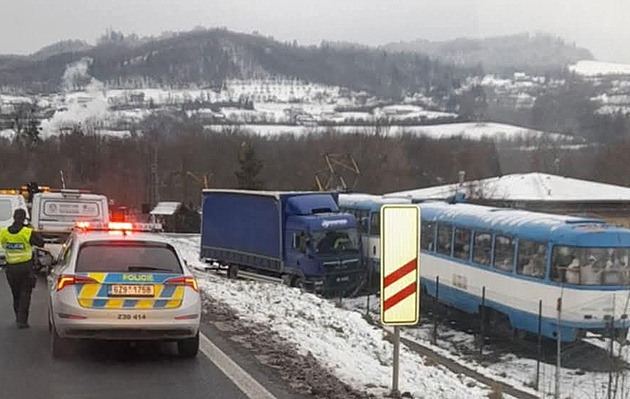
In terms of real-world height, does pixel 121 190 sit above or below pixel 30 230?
below

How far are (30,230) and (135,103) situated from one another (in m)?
152

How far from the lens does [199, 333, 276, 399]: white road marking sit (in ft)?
27.5

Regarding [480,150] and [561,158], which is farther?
[480,150]

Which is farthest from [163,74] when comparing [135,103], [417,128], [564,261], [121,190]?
[564,261]

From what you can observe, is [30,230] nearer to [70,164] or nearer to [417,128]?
[70,164]

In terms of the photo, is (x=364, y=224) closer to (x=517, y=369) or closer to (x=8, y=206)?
(x=8, y=206)

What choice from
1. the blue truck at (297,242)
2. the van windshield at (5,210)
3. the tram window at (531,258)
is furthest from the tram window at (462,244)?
the van windshield at (5,210)

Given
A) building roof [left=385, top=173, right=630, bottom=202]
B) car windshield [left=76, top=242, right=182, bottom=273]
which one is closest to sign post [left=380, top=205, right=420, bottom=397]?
car windshield [left=76, top=242, right=182, bottom=273]

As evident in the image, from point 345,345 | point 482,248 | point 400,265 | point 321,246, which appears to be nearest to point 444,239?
point 482,248

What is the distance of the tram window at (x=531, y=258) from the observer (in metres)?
23.2

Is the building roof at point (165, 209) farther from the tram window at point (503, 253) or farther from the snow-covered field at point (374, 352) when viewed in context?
the snow-covered field at point (374, 352)

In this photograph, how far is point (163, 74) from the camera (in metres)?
176

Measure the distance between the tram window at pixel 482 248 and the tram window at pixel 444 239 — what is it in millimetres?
2011

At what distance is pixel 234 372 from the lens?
31.1 ft
